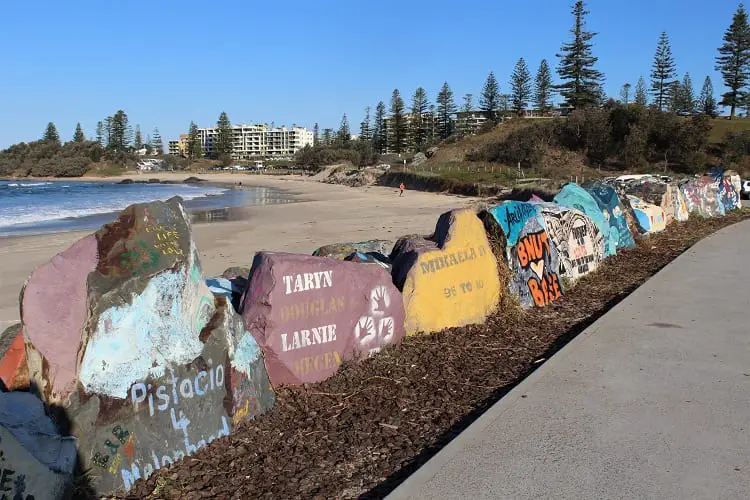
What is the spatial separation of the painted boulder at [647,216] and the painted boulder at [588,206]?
8.33ft

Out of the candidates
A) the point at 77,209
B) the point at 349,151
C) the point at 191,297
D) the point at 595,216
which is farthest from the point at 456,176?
the point at 349,151

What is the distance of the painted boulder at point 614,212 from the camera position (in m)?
12.4

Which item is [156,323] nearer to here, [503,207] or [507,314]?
[507,314]

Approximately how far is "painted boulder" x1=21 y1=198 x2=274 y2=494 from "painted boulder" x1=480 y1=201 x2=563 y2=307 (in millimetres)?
4450

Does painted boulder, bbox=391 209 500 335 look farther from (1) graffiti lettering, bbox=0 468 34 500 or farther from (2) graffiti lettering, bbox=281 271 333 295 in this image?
(1) graffiti lettering, bbox=0 468 34 500

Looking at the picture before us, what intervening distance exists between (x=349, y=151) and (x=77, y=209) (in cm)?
6755

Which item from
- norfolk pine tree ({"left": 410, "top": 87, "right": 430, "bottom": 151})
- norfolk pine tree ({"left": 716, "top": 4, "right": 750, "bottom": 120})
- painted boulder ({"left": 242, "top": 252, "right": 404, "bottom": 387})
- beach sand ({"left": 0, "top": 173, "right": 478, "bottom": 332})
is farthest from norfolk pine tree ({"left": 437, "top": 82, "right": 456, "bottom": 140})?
painted boulder ({"left": 242, "top": 252, "right": 404, "bottom": 387})

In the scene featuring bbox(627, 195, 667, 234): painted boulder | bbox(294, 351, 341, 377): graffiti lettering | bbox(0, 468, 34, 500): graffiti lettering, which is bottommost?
bbox(294, 351, 341, 377): graffiti lettering

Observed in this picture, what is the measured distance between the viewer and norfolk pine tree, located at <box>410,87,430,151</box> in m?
102

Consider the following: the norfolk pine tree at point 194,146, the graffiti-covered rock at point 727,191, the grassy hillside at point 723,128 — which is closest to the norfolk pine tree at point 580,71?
the grassy hillside at point 723,128

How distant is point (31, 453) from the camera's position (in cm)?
318

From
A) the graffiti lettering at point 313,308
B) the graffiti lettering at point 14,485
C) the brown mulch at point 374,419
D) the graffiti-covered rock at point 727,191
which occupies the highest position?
the graffiti-covered rock at point 727,191

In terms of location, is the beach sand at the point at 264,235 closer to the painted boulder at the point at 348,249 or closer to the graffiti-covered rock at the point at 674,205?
the painted boulder at the point at 348,249

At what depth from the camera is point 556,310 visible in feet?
26.5
